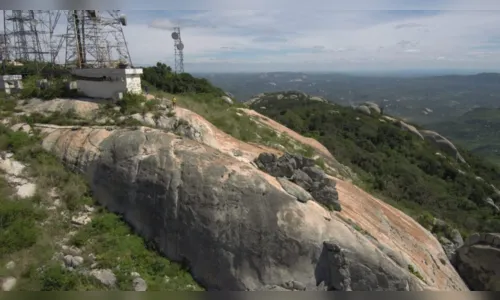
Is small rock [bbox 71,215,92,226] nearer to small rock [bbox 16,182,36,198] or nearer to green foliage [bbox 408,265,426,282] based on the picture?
small rock [bbox 16,182,36,198]

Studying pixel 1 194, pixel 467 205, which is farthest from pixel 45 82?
pixel 467 205

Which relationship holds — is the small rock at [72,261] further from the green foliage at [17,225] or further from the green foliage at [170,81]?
the green foliage at [170,81]

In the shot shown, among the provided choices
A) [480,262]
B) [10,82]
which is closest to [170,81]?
[10,82]

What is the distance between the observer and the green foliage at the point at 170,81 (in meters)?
13.0

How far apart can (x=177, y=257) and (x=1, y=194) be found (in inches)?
115

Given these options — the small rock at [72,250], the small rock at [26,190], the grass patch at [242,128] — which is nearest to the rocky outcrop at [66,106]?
the grass patch at [242,128]

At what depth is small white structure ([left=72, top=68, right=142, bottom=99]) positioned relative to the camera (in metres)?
8.27

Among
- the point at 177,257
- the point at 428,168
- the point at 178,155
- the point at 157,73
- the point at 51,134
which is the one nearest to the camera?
the point at 177,257

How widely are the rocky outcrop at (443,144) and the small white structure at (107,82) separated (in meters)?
24.3

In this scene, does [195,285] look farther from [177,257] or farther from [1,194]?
[1,194]

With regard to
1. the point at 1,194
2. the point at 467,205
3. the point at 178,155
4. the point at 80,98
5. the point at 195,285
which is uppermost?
the point at 80,98

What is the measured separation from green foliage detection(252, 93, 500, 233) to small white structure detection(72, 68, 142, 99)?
300 inches

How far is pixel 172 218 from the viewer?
5.99m

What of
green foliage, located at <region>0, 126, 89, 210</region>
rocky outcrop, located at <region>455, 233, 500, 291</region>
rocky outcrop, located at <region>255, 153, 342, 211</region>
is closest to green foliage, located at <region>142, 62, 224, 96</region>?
green foliage, located at <region>0, 126, 89, 210</region>
